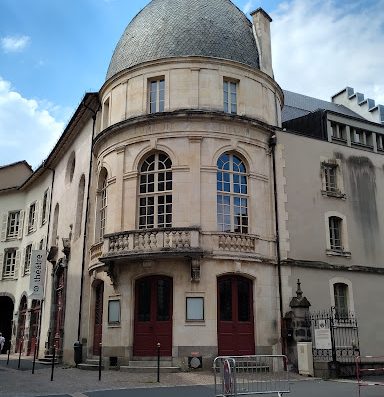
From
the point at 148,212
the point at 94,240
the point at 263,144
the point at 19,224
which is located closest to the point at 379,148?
the point at 263,144

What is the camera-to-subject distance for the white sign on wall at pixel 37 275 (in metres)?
28.7

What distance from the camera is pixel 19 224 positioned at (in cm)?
3769

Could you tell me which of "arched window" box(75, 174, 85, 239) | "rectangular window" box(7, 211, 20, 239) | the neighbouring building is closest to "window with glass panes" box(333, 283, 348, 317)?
the neighbouring building

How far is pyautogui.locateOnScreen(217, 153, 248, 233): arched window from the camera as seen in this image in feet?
64.4

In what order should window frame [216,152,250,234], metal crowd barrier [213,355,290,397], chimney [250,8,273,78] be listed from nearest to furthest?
1. metal crowd barrier [213,355,290,397]
2. window frame [216,152,250,234]
3. chimney [250,8,273,78]

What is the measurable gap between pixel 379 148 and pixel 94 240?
15.0 metres

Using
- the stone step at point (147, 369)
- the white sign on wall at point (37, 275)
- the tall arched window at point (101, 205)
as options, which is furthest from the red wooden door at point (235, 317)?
the white sign on wall at point (37, 275)

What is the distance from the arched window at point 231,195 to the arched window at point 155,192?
194cm

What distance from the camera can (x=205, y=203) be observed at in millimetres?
19234

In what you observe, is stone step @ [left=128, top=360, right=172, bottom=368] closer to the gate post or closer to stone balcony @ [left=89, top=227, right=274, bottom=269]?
stone balcony @ [left=89, top=227, right=274, bottom=269]

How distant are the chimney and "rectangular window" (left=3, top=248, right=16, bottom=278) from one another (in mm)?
23454

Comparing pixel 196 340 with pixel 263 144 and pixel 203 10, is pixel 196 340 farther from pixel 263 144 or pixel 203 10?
pixel 203 10

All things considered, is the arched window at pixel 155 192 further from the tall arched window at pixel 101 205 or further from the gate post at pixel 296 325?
the gate post at pixel 296 325

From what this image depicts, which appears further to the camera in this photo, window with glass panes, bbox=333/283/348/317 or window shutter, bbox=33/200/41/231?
window shutter, bbox=33/200/41/231
